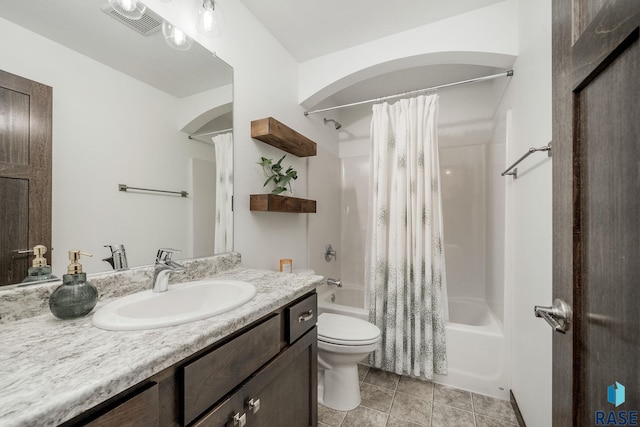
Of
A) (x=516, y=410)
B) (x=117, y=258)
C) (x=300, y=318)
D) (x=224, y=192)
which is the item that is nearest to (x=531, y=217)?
(x=516, y=410)

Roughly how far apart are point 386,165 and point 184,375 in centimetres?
170

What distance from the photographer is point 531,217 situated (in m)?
1.26

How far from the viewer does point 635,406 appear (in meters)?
0.35

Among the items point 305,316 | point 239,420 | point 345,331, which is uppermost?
point 305,316

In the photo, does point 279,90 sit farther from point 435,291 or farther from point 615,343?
point 615,343

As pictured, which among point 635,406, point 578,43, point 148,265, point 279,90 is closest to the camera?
point 635,406

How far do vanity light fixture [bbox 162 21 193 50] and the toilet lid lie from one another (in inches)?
65.8

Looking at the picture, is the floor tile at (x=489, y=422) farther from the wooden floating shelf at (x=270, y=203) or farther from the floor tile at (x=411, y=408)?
the wooden floating shelf at (x=270, y=203)

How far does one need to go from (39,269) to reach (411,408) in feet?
A: 6.07

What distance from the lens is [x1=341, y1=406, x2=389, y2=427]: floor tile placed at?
1392 mm

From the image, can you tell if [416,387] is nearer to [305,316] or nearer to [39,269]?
[305,316]

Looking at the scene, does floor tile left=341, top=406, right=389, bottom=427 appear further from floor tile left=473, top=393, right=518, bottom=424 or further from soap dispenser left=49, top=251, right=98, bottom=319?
soap dispenser left=49, top=251, right=98, bottom=319

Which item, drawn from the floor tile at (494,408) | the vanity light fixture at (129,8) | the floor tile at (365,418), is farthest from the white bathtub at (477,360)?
the vanity light fixture at (129,8)

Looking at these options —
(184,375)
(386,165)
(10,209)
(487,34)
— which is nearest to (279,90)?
(386,165)
